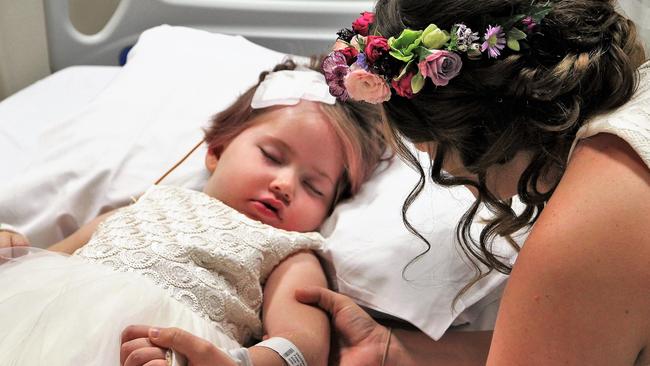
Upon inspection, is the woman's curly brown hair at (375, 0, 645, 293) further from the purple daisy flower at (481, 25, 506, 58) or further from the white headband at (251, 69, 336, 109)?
the white headband at (251, 69, 336, 109)

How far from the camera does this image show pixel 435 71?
1158 millimetres

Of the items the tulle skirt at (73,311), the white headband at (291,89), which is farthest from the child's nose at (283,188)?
the tulle skirt at (73,311)

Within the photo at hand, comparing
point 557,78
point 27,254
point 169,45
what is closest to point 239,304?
point 27,254

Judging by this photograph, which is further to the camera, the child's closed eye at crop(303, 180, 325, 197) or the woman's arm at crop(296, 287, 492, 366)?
the child's closed eye at crop(303, 180, 325, 197)

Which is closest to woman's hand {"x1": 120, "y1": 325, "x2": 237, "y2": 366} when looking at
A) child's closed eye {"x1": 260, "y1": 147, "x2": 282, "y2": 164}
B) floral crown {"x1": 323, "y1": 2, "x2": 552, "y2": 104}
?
floral crown {"x1": 323, "y1": 2, "x2": 552, "y2": 104}

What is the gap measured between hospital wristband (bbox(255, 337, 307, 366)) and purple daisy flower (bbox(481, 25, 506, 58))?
0.67 meters

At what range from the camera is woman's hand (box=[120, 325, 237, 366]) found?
134cm

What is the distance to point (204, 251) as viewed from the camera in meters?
1.70

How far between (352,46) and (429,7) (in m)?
0.16

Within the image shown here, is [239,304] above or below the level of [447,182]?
below

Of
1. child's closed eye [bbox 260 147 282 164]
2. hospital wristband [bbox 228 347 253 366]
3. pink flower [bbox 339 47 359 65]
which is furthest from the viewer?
child's closed eye [bbox 260 147 282 164]

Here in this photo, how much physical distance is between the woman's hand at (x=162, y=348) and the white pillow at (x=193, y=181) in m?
0.51

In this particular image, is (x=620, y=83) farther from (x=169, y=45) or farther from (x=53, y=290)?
(x=169, y=45)

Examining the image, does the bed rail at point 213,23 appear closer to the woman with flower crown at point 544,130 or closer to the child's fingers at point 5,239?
the child's fingers at point 5,239
